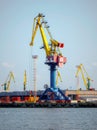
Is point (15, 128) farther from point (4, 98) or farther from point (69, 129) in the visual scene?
point (4, 98)

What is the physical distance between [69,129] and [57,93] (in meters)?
63.1

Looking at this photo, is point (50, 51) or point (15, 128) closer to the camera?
point (15, 128)

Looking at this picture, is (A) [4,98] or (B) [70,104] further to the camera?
(A) [4,98]

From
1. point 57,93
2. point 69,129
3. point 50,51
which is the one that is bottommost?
point 69,129

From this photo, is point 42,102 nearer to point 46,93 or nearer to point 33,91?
point 46,93

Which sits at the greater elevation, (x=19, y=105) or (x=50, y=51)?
(x=50, y=51)

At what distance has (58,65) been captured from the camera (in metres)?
109

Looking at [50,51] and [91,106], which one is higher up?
[50,51]

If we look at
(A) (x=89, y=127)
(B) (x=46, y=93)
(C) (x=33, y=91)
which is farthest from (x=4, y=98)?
(A) (x=89, y=127)

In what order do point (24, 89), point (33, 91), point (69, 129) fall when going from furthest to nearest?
point (24, 89) → point (33, 91) → point (69, 129)

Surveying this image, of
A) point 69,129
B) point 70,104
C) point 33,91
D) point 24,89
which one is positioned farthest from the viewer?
point 24,89

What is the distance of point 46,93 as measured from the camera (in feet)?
374

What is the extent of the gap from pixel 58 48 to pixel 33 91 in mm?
31278

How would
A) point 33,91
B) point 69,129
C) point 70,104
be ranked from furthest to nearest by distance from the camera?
point 33,91 → point 70,104 → point 69,129
